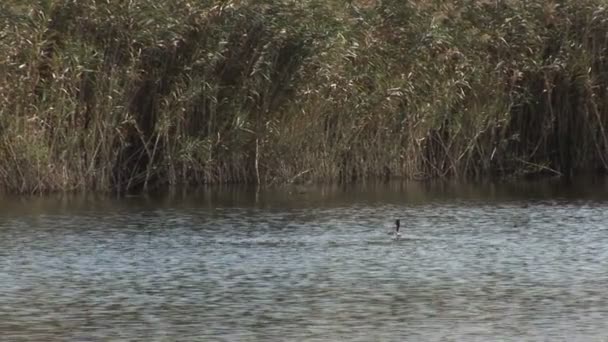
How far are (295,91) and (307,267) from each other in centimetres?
Answer: 801

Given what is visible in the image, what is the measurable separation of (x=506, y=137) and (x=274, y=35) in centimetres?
476

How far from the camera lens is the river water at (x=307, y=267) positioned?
11.2 metres

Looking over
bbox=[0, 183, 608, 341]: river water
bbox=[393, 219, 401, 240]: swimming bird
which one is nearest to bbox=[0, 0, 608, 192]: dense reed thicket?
bbox=[0, 183, 608, 341]: river water

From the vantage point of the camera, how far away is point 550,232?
1730cm

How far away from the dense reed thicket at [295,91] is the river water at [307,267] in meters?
0.96

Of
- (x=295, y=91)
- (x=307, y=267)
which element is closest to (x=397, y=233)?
(x=307, y=267)

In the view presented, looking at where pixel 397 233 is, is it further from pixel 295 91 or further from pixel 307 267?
pixel 295 91

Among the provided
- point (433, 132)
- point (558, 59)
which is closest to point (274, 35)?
point (433, 132)

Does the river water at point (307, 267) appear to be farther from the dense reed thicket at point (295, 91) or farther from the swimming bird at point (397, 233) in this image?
the dense reed thicket at point (295, 91)

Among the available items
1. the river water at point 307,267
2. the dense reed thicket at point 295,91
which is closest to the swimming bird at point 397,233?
the river water at point 307,267

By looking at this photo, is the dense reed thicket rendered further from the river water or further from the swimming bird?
the swimming bird

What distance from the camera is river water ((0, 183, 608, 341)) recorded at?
11.2 meters

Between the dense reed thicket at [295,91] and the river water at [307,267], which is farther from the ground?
the dense reed thicket at [295,91]

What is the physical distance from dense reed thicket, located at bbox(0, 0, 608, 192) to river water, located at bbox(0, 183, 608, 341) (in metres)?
0.96
